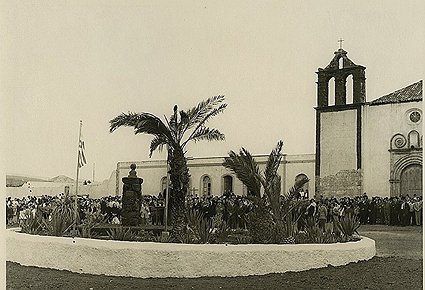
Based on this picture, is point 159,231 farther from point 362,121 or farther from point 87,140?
point 362,121

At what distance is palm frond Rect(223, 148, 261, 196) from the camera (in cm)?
411

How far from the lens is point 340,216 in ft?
13.2

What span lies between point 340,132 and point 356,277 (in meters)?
0.85

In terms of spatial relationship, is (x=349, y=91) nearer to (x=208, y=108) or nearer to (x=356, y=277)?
(x=208, y=108)

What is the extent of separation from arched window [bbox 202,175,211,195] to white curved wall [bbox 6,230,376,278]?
1.10 ft

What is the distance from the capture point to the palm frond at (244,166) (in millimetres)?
4113

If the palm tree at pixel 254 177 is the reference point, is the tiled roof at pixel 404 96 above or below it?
above

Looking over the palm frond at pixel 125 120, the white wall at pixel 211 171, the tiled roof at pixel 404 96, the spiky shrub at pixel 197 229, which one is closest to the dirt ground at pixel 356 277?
the spiky shrub at pixel 197 229

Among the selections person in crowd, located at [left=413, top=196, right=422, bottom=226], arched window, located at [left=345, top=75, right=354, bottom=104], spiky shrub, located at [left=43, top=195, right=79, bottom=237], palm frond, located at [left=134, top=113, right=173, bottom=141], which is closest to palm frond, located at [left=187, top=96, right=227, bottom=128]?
palm frond, located at [left=134, top=113, right=173, bottom=141]

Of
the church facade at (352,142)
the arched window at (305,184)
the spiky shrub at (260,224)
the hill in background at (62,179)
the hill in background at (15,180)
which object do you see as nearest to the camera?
the church facade at (352,142)

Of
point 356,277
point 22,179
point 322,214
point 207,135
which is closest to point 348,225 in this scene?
point 322,214

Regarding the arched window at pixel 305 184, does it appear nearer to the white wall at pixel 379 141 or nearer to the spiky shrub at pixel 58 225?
the white wall at pixel 379 141

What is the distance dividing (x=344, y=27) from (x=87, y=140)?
5.83ft

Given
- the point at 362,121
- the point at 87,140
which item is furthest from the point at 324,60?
the point at 87,140
